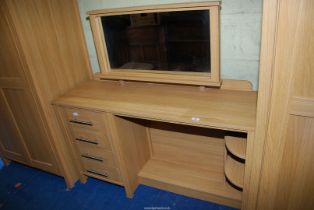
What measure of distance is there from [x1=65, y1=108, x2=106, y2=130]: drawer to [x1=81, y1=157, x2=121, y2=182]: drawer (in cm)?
35

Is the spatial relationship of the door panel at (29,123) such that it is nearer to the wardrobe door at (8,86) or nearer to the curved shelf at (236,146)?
the wardrobe door at (8,86)

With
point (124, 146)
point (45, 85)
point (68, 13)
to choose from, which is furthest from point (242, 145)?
point (68, 13)

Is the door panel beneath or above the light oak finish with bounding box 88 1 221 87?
beneath

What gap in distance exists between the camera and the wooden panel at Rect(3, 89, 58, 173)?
1.89 meters

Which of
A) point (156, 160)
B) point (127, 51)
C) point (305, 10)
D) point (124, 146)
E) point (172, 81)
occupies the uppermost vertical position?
point (305, 10)

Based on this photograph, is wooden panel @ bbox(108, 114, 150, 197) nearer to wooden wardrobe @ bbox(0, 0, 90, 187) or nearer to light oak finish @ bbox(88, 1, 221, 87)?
light oak finish @ bbox(88, 1, 221, 87)

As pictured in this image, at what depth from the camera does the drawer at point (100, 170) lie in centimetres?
194

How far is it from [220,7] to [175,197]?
141 cm

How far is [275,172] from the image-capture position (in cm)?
130

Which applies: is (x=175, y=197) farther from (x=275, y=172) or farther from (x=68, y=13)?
(x=68, y=13)

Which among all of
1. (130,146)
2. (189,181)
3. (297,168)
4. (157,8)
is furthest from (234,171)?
(157,8)

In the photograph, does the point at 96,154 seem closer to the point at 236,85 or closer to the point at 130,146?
the point at 130,146

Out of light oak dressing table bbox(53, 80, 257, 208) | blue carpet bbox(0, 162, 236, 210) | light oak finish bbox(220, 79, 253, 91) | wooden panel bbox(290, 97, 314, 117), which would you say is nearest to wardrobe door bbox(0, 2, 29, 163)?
blue carpet bbox(0, 162, 236, 210)

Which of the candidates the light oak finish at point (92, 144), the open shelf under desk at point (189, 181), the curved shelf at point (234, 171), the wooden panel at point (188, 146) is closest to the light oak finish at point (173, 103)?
the light oak finish at point (92, 144)
